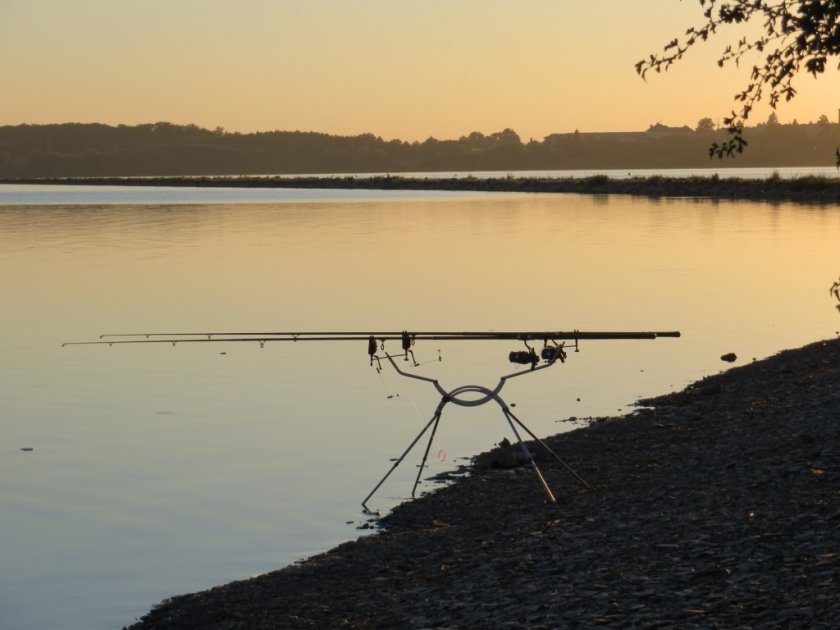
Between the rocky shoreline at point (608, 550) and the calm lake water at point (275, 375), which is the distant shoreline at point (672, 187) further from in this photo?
the rocky shoreline at point (608, 550)

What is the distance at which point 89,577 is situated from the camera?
12.5 metres

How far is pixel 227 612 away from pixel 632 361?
16308mm

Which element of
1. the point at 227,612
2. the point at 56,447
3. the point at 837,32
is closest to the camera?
the point at 227,612

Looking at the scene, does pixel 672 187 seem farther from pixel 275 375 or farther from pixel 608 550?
pixel 608 550

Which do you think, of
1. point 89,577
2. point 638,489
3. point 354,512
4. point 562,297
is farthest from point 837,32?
point 562,297

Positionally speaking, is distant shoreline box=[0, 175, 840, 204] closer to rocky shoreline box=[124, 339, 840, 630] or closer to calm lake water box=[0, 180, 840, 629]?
calm lake water box=[0, 180, 840, 629]

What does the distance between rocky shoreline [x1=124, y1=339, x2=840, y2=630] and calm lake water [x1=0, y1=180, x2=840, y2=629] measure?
830mm

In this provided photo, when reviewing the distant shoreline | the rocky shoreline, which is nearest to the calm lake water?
the rocky shoreline

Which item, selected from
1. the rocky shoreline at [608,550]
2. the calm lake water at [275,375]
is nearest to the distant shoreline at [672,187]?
the calm lake water at [275,375]

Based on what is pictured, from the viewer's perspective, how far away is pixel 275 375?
2517cm

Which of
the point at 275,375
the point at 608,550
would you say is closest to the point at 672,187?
the point at 275,375

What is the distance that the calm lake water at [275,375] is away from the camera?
13.6 meters

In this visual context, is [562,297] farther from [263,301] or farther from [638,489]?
[638,489]

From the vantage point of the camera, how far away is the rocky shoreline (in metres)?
9.00
